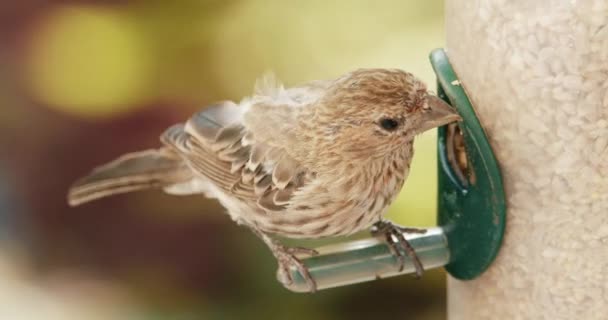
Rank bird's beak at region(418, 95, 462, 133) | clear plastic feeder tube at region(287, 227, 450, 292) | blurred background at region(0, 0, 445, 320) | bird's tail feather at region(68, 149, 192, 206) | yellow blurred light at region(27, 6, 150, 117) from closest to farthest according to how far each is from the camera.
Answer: bird's beak at region(418, 95, 462, 133), clear plastic feeder tube at region(287, 227, 450, 292), bird's tail feather at region(68, 149, 192, 206), blurred background at region(0, 0, 445, 320), yellow blurred light at region(27, 6, 150, 117)

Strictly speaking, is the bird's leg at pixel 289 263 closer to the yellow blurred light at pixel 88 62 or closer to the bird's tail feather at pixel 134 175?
the bird's tail feather at pixel 134 175

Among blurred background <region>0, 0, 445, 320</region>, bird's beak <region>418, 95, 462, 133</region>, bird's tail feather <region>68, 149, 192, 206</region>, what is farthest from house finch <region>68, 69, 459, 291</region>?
blurred background <region>0, 0, 445, 320</region>

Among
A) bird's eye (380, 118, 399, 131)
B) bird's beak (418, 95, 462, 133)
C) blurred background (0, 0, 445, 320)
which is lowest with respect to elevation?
blurred background (0, 0, 445, 320)

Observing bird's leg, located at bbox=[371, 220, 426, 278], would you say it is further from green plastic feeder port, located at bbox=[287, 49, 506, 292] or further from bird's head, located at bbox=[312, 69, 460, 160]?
bird's head, located at bbox=[312, 69, 460, 160]

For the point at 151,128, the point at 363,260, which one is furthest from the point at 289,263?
the point at 151,128

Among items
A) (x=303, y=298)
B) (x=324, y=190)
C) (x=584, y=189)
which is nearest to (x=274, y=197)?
(x=324, y=190)

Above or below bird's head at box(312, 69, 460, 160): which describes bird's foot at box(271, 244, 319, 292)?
below
